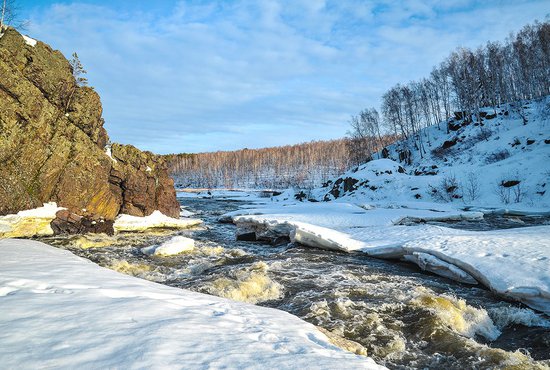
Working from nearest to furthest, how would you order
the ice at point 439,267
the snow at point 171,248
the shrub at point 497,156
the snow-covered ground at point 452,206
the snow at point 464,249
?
1. the snow at point 464,249
2. the snow-covered ground at point 452,206
3. the ice at point 439,267
4. the snow at point 171,248
5. the shrub at point 497,156

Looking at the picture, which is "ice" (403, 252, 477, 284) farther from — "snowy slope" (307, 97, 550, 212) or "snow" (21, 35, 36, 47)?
"snow" (21, 35, 36, 47)

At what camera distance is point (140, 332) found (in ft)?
10.1

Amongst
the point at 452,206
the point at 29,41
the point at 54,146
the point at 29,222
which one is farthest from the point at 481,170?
the point at 29,41

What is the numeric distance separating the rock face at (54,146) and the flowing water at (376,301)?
468cm

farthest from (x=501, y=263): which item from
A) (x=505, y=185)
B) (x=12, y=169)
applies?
(x=505, y=185)

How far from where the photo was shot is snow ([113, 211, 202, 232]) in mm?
17516

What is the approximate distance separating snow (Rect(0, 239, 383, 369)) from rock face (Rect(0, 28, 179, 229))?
36.9 ft

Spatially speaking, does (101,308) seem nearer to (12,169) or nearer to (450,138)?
(12,169)

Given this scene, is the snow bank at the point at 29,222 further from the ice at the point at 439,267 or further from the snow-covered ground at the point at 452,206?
the ice at the point at 439,267

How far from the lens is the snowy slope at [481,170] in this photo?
82.3 feet

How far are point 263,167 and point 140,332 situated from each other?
106763 millimetres

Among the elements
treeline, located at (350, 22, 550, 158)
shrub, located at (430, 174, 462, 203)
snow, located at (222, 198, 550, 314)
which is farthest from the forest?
snow, located at (222, 198, 550, 314)

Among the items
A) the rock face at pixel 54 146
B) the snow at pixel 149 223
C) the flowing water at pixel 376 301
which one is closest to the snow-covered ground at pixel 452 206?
the flowing water at pixel 376 301

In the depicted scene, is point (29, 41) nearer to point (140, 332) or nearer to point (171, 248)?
point (171, 248)
